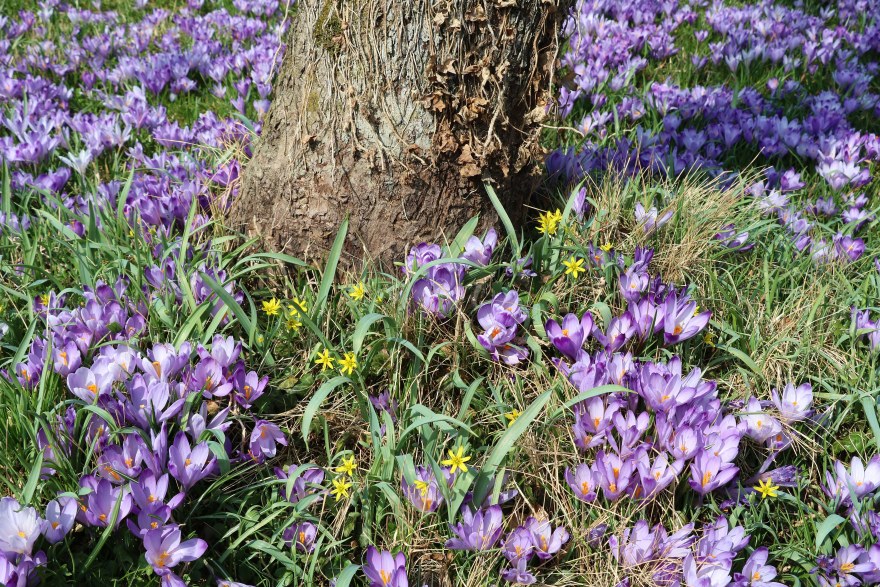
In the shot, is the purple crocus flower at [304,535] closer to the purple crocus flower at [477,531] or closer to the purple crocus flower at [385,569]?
the purple crocus flower at [385,569]

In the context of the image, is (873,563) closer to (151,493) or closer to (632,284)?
(632,284)

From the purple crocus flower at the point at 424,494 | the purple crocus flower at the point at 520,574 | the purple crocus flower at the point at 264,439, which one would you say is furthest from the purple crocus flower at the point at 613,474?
the purple crocus flower at the point at 264,439

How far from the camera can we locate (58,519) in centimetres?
163

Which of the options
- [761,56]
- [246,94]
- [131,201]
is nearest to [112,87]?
[246,94]

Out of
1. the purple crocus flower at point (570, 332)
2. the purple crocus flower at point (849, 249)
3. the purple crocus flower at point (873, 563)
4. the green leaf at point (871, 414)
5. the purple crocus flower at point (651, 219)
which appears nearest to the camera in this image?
the purple crocus flower at point (873, 563)

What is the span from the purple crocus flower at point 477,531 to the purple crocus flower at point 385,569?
0.14 m

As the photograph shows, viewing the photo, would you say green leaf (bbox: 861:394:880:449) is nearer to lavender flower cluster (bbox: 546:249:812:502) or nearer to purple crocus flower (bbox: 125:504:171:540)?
lavender flower cluster (bbox: 546:249:812:502)

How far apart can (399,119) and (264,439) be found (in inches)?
40.2

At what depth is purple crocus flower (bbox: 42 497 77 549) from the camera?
1.62 metres

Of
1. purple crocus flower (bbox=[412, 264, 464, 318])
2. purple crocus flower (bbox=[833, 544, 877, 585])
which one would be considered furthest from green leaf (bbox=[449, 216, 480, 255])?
purple crocus flower (bbox=[833, 544, 877, 585])

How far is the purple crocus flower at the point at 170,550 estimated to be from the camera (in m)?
1.64

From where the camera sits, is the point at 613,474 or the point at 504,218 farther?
the point at 504,218

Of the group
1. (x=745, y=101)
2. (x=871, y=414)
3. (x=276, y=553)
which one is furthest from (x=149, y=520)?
(x=745, y=101)

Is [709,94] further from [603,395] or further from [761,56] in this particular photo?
[603,395]
